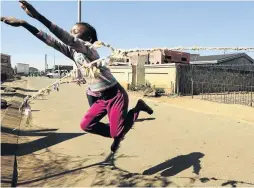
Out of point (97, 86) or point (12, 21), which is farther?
point (97, 86)

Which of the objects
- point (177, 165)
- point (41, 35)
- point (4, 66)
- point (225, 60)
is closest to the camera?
point (41, 35)

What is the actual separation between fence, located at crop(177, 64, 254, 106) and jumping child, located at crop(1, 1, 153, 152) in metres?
13.8

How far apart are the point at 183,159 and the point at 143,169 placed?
0.95 m

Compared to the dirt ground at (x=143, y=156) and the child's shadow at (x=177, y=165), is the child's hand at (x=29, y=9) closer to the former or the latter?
the dirt ground at (x=143, y=156)

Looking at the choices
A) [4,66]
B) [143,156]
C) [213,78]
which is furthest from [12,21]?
[4,66]

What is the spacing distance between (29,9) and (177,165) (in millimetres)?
3556

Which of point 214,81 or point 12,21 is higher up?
point 12,21

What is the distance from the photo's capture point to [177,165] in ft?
18.0

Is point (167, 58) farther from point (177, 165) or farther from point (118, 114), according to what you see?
point (118, 114)

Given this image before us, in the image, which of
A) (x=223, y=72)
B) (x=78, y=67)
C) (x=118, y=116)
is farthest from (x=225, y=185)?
(x=223, y=72)

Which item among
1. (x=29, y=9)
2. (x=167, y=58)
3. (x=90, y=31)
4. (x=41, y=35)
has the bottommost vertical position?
(x=41, y=35)

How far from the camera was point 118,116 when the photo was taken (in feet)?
14.3

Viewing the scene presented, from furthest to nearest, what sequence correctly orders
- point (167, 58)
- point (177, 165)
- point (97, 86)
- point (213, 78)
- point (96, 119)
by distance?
point (213, 78) < point (167, 58) < point (177, 165) < point (96, 119) < point (97, 86)

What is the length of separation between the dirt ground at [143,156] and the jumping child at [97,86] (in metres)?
0.76
